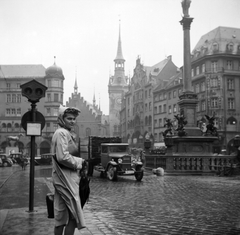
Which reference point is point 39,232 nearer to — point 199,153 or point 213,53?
point 199,153

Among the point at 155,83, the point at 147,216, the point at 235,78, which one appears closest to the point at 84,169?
the point at 147,216

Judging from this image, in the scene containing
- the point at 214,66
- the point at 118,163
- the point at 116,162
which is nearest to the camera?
the point at 118,163

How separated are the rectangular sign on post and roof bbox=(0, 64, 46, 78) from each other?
68471mm

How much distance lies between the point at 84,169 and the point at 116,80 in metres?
130

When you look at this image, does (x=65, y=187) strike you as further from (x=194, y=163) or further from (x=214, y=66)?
(x=214, y=66)

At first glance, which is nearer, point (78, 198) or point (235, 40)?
point (78, 198)

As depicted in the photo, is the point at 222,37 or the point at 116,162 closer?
the point at 116,162

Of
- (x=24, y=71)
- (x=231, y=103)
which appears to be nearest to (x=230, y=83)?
(x=231, y=103)

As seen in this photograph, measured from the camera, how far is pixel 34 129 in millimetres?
8328

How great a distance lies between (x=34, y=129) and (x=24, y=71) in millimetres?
70699

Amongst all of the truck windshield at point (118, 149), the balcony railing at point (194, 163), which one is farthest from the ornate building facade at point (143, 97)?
the truck windshield at point (118, 149)

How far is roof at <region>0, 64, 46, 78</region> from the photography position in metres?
74.6

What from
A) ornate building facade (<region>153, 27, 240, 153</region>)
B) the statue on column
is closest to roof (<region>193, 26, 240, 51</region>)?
ornate building facade (<region>153, 27, 240, 153</region>)

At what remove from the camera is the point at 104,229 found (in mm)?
6406
